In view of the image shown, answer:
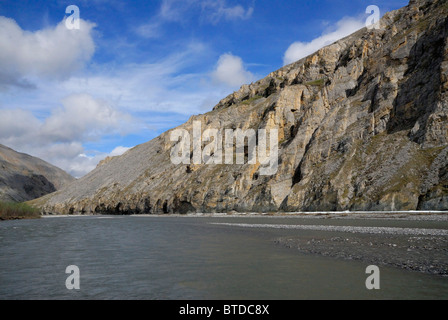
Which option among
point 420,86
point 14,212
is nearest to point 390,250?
point 420,86

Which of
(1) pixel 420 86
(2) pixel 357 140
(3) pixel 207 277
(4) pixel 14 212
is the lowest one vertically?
(4) pixel 14 212

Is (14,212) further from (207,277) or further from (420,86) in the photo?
(420,86)

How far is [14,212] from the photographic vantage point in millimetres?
91562

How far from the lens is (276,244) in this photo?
2536cm

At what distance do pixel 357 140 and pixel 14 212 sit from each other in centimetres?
9331

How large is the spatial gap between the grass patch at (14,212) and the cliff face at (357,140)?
131 feet

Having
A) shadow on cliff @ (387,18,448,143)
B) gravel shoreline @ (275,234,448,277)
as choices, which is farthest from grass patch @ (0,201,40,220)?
shadow on cliff @ (387,18,448,143)

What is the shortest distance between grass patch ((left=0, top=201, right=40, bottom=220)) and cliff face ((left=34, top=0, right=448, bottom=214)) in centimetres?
4000

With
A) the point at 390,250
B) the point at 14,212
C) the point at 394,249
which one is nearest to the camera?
the point at 390,250

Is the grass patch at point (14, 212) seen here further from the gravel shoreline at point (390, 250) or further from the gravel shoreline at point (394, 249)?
the gravel shoreline at point (390, 250)

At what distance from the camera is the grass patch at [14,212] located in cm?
8762
